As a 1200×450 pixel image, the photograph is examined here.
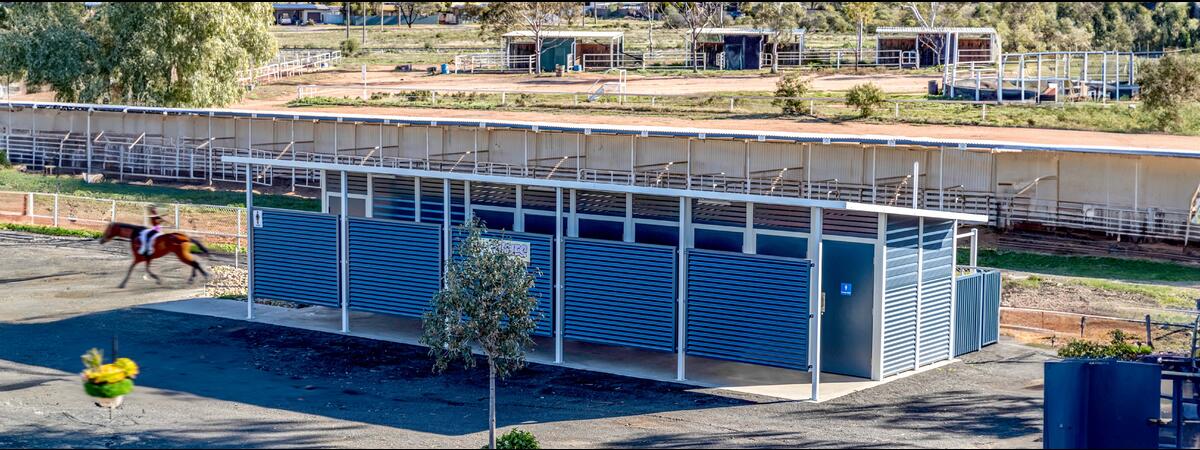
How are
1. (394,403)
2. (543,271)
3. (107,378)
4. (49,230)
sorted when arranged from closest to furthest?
(107,378) → (394,403) → (543,271) → (49,230)

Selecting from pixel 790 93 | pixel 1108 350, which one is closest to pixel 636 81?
pixel 790 93

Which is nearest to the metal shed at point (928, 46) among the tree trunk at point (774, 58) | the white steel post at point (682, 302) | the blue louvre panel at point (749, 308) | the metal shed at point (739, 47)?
the metal shed at point (739, 47)

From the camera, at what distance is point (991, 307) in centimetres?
2559

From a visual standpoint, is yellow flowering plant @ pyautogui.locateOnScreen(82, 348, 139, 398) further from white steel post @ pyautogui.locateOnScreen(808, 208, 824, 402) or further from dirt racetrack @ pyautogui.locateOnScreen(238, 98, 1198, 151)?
dirt racetrack @ pyautogui.locateOnScreen(238, 98, 1198, 151)

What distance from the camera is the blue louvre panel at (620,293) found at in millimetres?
23375

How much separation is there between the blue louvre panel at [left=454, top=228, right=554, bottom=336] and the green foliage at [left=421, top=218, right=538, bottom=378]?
5491mm

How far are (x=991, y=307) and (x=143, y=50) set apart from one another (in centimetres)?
4412

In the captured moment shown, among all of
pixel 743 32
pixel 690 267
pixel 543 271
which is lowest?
pixel 543 271

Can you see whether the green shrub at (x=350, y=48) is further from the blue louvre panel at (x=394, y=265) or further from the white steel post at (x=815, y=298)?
the white steel post at (x=815, y=298)

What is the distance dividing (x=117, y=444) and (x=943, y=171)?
2933 centimetres

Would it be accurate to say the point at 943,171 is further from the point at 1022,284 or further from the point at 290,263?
the point at 290,263

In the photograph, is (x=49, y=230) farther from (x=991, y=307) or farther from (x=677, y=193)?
(x=991, y=307)

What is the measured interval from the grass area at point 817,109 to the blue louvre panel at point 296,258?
34.7 metres

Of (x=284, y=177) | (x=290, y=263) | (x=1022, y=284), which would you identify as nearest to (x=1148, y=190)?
(x=1022, y=284)
